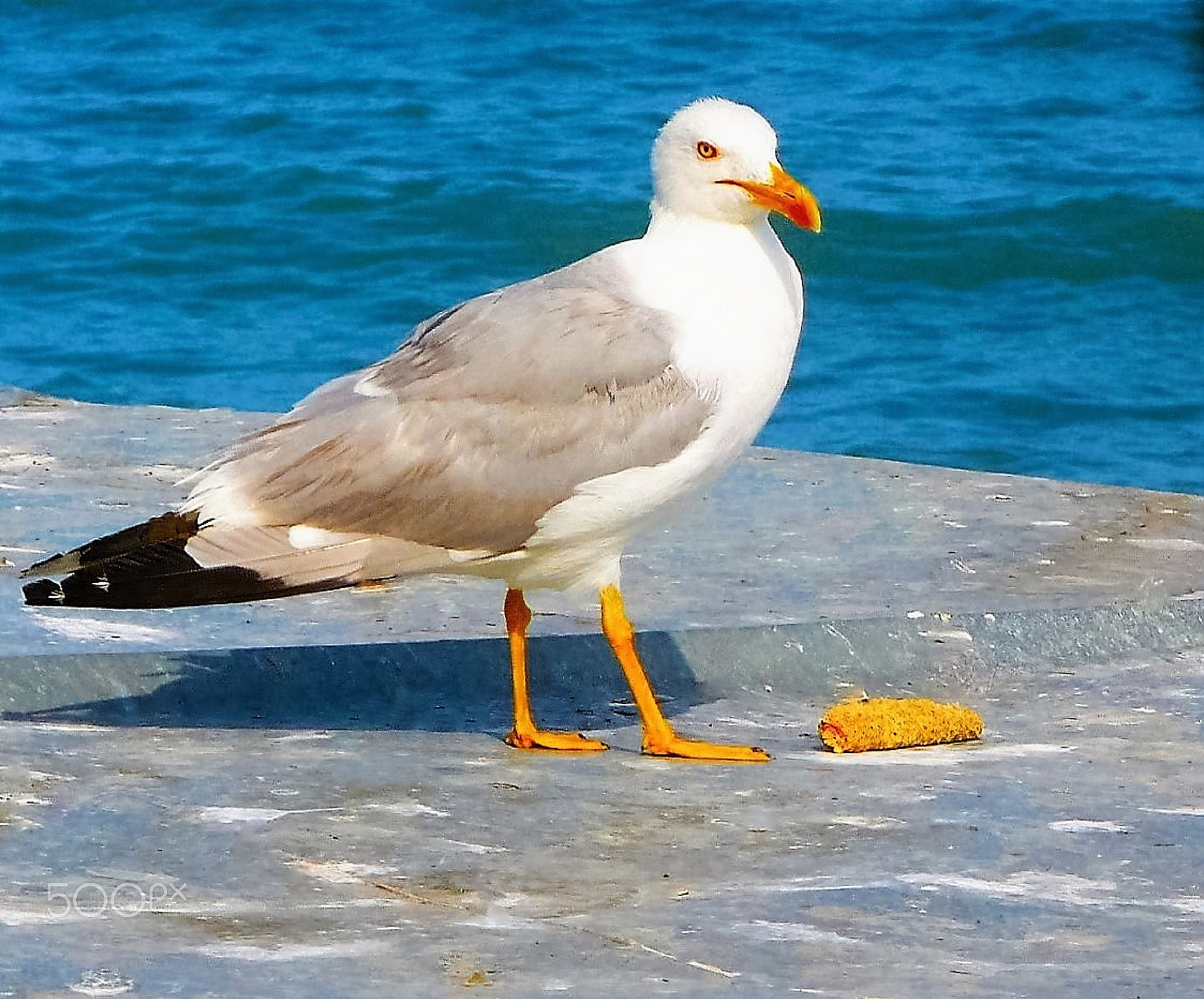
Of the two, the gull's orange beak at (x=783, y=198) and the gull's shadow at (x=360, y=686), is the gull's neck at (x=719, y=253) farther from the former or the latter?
the gull's shadow at (x=360, y=686)

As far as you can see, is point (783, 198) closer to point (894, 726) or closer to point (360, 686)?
point (894, 726)

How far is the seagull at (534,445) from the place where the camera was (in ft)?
11.5

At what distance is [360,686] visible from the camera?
391cm

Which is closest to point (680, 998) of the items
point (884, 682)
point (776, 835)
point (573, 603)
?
point (776, 835)

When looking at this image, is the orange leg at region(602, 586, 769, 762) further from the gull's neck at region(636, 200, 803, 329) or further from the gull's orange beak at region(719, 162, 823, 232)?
the gull's orange beak at region(719, 162, 823, 232)

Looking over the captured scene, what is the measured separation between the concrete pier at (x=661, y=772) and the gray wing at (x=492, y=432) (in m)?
0.37

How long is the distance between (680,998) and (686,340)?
4.37ft

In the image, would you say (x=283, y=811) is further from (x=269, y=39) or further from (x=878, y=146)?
(x=269, y=39)

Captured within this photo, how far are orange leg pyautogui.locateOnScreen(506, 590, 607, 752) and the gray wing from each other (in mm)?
234

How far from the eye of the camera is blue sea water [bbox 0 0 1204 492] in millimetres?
9648

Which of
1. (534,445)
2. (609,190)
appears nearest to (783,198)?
(534,445)

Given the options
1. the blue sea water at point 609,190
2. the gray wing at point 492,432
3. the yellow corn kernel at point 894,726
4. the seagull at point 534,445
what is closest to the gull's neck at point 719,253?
the seagull at point 534,445

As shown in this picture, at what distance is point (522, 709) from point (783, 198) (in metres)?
0.92

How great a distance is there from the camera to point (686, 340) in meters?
3.51
